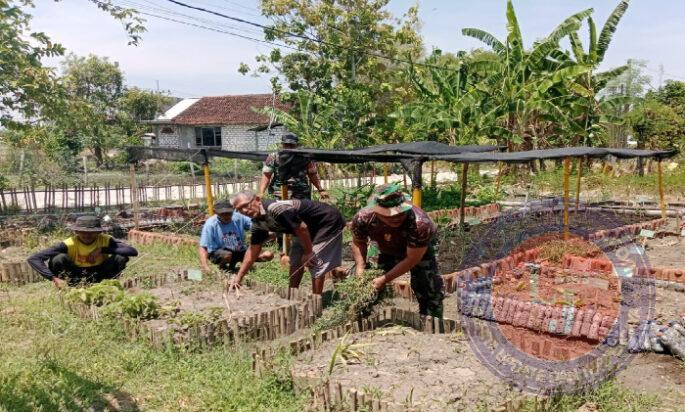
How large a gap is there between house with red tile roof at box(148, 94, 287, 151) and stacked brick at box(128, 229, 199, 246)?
21.0 metres

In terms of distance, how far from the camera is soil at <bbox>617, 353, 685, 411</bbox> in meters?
3.80

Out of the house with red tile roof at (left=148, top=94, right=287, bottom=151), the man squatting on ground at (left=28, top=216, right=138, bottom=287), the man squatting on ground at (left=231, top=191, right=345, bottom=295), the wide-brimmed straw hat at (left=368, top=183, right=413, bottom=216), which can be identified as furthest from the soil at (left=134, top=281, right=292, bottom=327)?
the house with red tile roof at (left=148, top=94, right=287, bottom=151)

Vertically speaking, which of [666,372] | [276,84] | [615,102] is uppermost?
[276,84]

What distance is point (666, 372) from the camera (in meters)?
4.21

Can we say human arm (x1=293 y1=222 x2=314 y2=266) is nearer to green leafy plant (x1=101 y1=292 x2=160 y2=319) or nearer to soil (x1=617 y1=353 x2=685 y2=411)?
green leafy plant (x1=101 y1=292 x2=160 y2=319)

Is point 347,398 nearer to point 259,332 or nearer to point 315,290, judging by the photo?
point 259,332

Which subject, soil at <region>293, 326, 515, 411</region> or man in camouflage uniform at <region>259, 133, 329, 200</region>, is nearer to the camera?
soil at <region>293, 326, 515, 411</region>

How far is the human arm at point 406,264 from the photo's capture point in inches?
166

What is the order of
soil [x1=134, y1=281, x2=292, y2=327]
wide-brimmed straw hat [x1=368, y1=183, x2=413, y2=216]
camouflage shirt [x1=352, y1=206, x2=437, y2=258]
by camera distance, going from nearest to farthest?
wide-brimmed straw hat [x1=368, y1=183, x2=413, y2=216]
camouflage shirt [x1=352, y1=206, x2=437, y2=258]
soil [x1=134, y1=281, x2=292, y2=327]

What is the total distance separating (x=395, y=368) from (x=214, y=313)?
184 centimetres

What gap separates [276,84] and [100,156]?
1085cm

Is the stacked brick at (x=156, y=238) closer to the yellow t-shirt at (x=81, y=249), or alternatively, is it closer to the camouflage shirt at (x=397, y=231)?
the yellow t-shirt at (x=81, y=249)

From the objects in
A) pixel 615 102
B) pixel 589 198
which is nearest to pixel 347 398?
pixel 589 198

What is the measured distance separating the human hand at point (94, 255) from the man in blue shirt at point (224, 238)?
106cm
